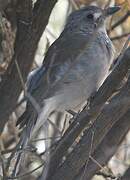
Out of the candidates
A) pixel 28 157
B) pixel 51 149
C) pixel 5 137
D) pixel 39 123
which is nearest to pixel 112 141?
pixel 51 149

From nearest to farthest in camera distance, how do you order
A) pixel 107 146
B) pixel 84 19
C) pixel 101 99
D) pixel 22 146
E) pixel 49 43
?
pixel 101 99, pixel 107 146, pixel 22 146, pixel 49 43, pixel 84 19

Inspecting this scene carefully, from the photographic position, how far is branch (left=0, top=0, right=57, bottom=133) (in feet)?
13.8

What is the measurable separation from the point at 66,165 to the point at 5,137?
2.08 meters

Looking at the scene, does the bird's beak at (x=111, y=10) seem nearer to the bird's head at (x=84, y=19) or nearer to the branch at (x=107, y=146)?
the bird's head at (x=84, y=19)

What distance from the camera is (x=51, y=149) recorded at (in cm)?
327

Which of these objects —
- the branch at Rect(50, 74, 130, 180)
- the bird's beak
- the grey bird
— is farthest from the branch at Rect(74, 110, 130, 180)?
the bird's beak

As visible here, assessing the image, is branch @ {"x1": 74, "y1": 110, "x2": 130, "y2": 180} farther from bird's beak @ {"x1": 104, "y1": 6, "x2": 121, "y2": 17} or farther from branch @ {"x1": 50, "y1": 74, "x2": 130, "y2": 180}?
bird's beak @ {"x1": 104, "y1": 6, "x2": 121, "y2": 17}

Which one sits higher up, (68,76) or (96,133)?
(96,133)

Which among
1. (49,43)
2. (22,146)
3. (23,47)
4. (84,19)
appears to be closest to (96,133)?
(22,146)

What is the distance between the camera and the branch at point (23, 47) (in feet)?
13.8

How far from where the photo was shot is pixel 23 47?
4.27 meters

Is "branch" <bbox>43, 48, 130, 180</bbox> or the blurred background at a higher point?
"branch" <bbox>43, 48, 130, 180</bbox>

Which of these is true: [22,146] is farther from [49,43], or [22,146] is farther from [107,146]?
[49,43]

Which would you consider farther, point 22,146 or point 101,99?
point 22,146
